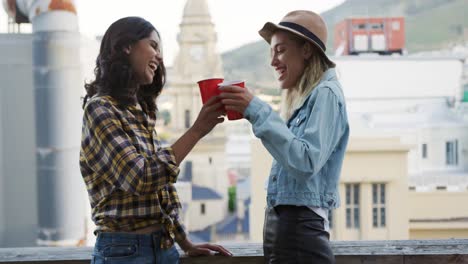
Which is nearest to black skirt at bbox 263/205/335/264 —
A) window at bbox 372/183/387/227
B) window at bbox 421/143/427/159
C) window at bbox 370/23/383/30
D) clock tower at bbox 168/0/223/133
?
window at bbox 372/183/387/227

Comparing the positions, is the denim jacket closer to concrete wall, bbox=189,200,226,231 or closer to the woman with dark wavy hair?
the woman with dark wavy hair

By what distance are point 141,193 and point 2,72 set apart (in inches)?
309

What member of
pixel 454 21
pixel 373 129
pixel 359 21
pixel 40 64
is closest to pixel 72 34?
pixel 40 64

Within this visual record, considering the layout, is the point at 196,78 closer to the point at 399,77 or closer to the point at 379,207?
the point at 399,77

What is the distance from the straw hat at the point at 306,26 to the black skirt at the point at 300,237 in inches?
9.6

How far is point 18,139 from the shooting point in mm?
8219

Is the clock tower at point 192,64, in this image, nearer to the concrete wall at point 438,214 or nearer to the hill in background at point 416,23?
the hill in background at point 416,23

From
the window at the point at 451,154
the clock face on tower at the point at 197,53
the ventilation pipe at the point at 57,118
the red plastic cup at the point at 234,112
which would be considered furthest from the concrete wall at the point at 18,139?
the clock face on tower at the point at 197,53

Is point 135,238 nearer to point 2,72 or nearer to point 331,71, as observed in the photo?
point 331,71

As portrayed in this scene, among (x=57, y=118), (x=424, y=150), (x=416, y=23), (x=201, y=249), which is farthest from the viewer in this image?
(x=416, y=23)

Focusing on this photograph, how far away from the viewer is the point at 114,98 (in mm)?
977

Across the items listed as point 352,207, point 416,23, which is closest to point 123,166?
point 352,207

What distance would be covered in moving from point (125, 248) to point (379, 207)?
45.8 ft

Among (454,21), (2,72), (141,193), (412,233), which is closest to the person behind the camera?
(141,193)
